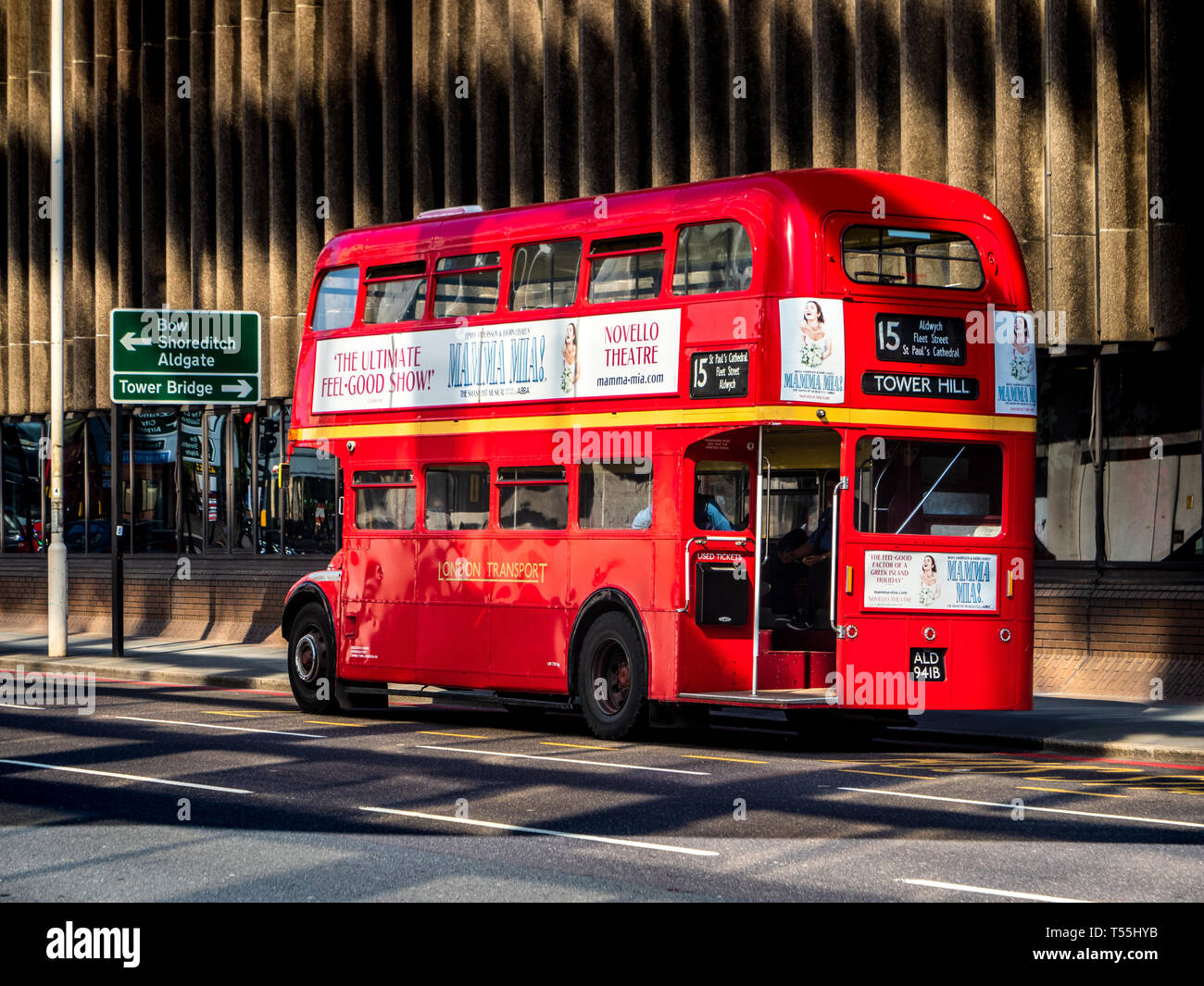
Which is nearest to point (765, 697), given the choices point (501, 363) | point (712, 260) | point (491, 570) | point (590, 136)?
point (491, 570)

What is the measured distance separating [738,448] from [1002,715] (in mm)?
4834

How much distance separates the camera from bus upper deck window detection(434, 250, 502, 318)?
1794 cm

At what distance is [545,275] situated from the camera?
1738 cm

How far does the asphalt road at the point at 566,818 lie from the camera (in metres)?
9.16

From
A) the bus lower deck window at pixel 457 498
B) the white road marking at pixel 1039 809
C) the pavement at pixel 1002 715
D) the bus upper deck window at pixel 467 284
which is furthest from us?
the bus lower deck window at pixel 457 498

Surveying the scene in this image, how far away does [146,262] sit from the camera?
1383 inches

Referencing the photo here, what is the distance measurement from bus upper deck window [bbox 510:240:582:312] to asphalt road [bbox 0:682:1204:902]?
4.07 meters

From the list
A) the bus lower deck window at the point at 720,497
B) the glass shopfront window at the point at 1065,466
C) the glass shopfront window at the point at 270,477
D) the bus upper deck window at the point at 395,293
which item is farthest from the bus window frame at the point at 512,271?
the glass shopfront window at the point at 270,477

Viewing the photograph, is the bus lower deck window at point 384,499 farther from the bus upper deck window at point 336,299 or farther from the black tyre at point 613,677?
the black tyre at point 613,677

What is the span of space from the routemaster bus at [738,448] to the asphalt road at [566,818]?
789mm

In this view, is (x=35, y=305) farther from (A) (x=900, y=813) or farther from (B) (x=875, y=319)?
(A) (x=900, y=813)

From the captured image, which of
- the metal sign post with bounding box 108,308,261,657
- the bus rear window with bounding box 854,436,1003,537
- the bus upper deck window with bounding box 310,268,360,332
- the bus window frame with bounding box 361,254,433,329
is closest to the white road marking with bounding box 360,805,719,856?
the bus rear window with bounding box 854,436,1003,537

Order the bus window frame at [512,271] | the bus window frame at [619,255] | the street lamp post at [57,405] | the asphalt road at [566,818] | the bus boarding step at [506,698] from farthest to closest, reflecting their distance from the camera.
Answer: the street lamp post at [57,405] < the bus boarding step at [506,698] < the bus window frame at [512,271] < the bus window frame at [619,255] < the asphalt road at [566,818]
